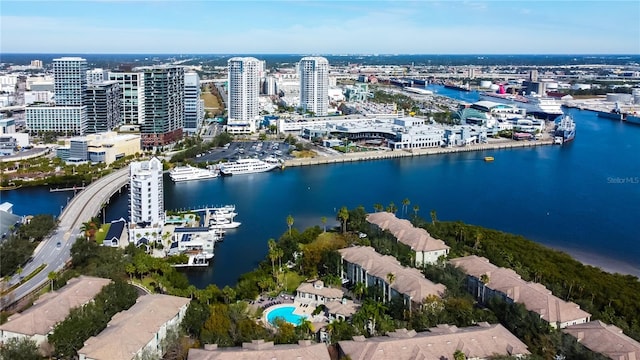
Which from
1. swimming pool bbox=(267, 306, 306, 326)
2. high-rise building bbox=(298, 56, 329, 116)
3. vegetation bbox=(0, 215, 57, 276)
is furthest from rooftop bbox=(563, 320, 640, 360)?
high-rise building bbox=(298, 56, 329, 116)

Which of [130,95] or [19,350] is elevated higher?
[130,95]

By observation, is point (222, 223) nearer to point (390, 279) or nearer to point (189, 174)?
point (189, 174)

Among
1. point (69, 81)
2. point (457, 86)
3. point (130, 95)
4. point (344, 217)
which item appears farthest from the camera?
point (457, 86)

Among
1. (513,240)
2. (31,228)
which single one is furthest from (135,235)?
(513,240)

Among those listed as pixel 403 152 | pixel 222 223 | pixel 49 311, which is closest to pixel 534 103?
pixel 403 152

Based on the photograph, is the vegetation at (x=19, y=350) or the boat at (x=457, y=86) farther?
the boat at (x=457, y=86)

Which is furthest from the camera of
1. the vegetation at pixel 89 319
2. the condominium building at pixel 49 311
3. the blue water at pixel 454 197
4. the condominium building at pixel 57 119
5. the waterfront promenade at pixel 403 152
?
the condominium building at pixel 57 119

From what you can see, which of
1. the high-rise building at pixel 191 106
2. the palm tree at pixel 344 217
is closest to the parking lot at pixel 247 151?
the high-rise building at pixel 191 106

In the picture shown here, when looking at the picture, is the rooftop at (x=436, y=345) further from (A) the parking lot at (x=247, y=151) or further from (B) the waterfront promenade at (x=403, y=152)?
(A) the parking lot at (x=247, y=151)
